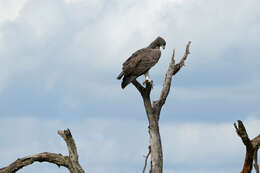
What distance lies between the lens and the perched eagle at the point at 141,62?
16822 millimetres

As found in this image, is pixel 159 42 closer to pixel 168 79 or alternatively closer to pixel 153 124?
pixel 168 79

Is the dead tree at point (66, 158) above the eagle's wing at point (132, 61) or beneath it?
beneath

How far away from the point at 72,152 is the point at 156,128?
2822 mm

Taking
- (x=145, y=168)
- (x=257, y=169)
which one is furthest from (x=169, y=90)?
(x=257, y=169)

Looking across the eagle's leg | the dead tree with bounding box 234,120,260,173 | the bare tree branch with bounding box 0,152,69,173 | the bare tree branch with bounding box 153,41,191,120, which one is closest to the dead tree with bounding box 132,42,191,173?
the bare tree branch with bounding box 153,41,191,120

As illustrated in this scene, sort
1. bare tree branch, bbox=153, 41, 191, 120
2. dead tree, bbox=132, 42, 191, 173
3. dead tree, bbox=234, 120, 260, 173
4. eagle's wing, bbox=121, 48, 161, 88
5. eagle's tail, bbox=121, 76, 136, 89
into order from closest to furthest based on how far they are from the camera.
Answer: dead tree, bbox=234, 120, 260, 173 < dead tree, bbox=132, 42, 191, 173 < eagle's tail, bbox=121, 76, 136, 89 < bare tree branch, bbox=153, 41, 191, 120 < eagle's wing, bbox=121, 48, 161, 88

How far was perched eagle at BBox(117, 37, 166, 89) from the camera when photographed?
16822mm

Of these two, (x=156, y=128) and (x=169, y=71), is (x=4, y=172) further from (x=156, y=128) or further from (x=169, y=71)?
(x=169, y=71)

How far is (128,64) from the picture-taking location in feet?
57.8

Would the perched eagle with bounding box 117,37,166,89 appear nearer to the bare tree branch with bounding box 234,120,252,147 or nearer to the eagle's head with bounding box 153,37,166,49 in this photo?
the eagle's head with bounding box 153,37,166,49

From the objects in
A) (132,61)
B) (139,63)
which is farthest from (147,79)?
(132,61)

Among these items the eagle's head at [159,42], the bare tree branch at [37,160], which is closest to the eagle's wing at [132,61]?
the eagle's head at [159,42]

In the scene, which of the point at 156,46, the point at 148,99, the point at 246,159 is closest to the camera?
the point at 246,159

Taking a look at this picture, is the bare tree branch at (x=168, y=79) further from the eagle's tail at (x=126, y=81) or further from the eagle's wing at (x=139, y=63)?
the eagle's tail at (x=126, y=81)
